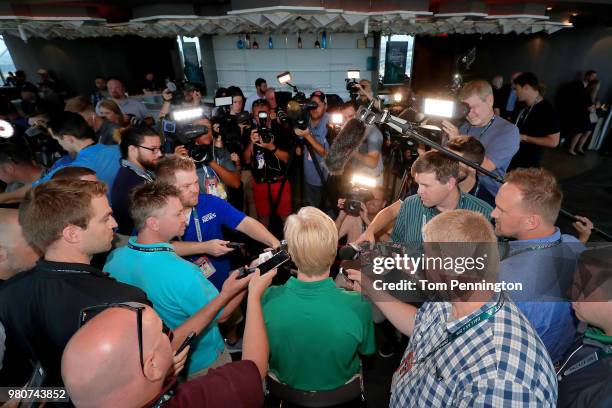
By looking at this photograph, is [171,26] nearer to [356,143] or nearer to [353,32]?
[353,32]

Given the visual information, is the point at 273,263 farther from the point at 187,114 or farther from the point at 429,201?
the point at 187,114

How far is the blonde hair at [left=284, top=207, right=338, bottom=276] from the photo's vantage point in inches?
50.1

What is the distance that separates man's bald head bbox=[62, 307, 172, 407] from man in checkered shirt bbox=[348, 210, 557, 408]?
0.93 metres

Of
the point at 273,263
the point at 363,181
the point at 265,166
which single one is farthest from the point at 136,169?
the point at 363,181

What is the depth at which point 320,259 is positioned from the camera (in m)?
1.28

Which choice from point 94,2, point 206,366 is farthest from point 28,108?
point 206,366

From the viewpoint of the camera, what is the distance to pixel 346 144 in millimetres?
1873

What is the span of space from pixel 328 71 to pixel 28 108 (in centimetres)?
848

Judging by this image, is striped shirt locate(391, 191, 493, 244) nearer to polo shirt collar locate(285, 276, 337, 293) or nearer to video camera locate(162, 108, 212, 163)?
polo shirt collar locate(285, 276, 337, 293)

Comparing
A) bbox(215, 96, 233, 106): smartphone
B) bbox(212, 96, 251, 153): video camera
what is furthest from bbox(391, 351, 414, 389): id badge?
bbox(215, 96, 233, 106): smartphone

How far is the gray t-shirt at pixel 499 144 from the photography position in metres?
2.59

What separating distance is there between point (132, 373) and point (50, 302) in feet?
2.26

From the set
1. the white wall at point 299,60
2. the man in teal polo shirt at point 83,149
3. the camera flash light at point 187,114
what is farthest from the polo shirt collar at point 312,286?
the white wall at point 299,60

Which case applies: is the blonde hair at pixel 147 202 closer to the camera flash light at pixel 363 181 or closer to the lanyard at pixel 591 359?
the camera flash light at pixel 363 181
